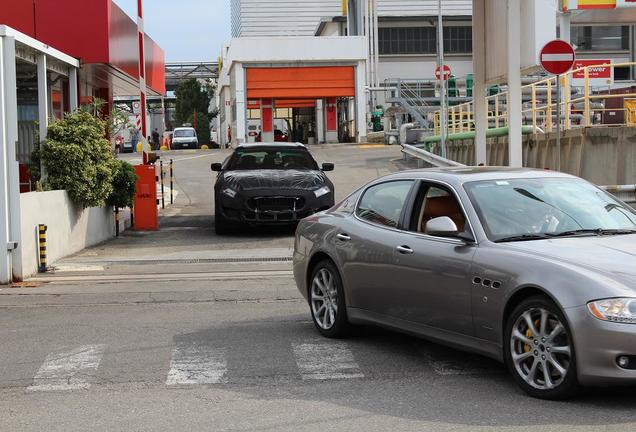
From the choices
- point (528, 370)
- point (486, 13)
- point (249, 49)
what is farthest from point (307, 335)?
point (249, 49)

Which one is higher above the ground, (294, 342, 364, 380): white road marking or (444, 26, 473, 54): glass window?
(444, 26, 473, 54): glass window

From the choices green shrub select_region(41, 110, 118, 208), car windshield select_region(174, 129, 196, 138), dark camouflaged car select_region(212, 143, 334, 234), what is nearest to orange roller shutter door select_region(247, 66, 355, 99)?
car windshield select_region(174, 129, 196, 138)

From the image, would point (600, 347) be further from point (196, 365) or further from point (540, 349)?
point (196, 365)

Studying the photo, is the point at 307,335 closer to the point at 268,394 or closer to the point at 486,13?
the point at 268,394

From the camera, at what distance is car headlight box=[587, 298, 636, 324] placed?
17.8 feet

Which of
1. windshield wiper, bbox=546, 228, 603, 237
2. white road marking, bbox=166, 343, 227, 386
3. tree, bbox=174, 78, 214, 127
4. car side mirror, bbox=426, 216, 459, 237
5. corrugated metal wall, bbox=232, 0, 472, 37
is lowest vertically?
white road marking, bbox=166, 343, 227, 386

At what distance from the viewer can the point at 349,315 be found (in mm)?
7844

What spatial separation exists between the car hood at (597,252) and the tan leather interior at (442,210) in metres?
0.68

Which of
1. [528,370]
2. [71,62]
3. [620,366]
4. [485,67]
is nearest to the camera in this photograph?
[620,366]

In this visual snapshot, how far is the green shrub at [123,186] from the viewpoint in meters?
17.8

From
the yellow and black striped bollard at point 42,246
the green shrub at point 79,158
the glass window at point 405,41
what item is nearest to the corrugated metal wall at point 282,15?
the glass window at point 405,41

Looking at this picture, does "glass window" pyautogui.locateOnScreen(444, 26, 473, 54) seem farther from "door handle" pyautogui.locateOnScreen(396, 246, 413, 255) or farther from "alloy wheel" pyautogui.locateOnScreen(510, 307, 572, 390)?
"alloy wheel" pyautogui.locateOnScreen(510, 307, 572, 390)

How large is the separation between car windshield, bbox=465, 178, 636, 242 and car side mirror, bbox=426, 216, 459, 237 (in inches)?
8.7

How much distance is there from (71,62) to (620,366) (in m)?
13.1
